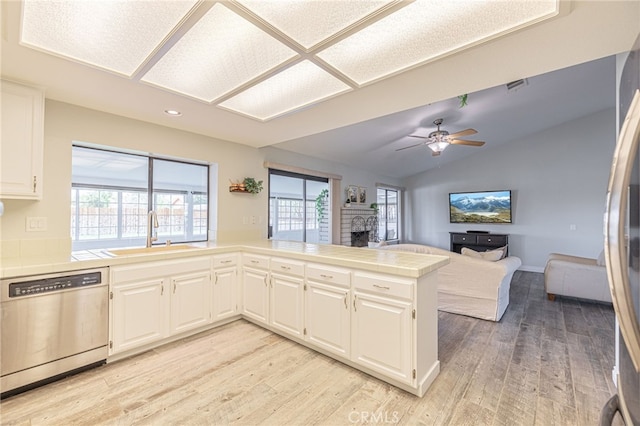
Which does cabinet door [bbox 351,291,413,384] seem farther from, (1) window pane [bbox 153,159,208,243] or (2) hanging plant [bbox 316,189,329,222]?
(2) hanging plant [bbox 316,189,329,222]

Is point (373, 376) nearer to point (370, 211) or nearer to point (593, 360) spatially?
point (593, 360)

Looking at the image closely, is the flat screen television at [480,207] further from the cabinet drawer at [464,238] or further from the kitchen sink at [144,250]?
the kitchen sink at [144,250]

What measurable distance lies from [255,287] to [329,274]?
109cm

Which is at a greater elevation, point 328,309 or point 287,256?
point 287,256

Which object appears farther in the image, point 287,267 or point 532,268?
point 532,268

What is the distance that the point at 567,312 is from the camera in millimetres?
3566

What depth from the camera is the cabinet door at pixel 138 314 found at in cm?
229

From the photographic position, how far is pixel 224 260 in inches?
119

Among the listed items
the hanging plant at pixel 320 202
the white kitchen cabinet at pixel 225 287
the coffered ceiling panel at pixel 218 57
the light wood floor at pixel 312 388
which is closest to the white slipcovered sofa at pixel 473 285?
the light wood floor at pixel 312 388

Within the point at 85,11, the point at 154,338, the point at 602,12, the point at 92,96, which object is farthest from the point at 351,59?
the point at 154,338

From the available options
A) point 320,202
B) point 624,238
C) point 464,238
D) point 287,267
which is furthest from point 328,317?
point 464,238

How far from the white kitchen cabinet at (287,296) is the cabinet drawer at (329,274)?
12cm

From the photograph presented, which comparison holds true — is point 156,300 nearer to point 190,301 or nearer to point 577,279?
point 190,301

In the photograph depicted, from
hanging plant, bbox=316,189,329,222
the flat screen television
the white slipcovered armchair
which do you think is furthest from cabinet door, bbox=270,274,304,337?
the flat screen television
